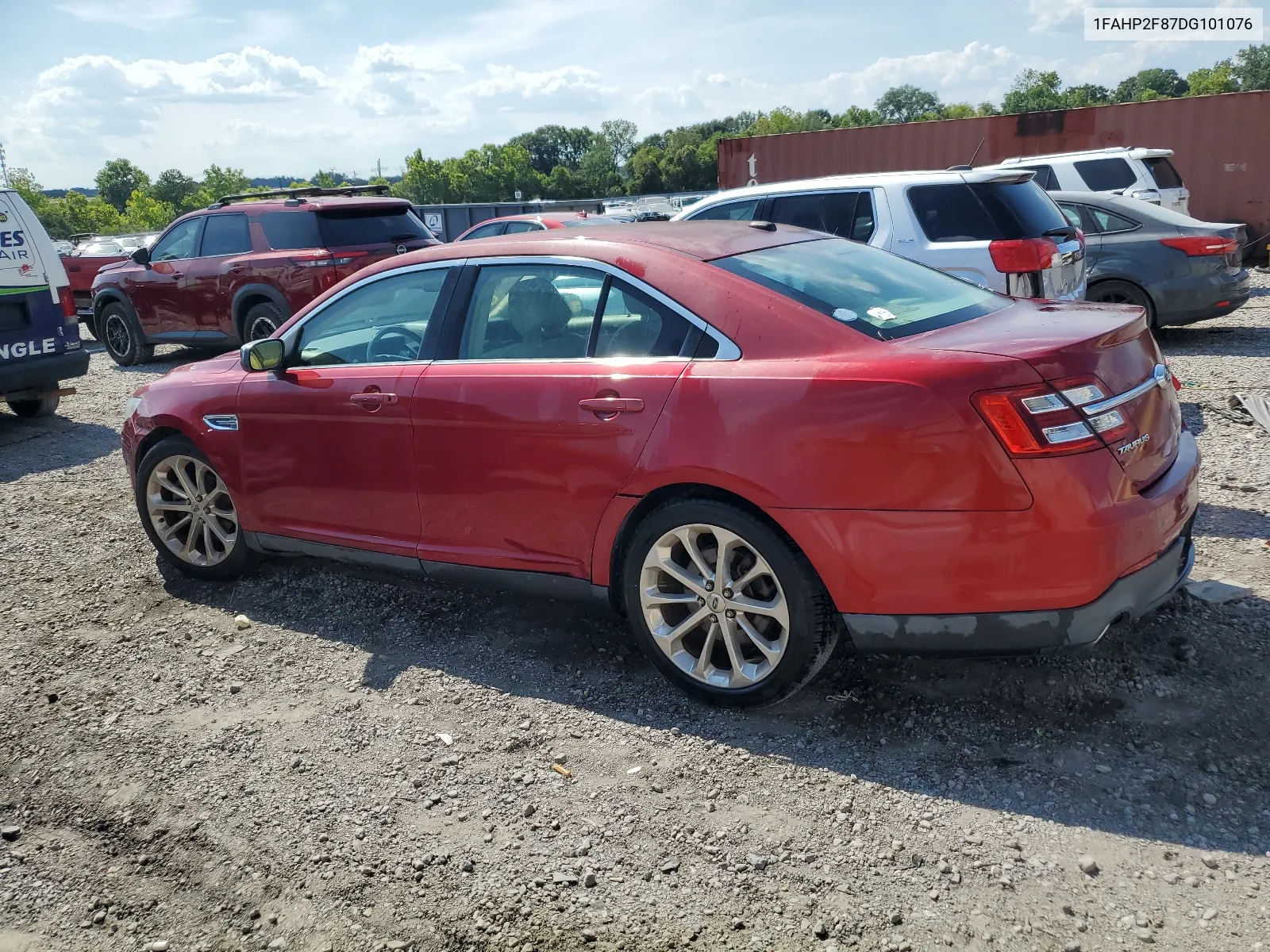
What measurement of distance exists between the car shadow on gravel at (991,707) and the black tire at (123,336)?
9488 millimetres

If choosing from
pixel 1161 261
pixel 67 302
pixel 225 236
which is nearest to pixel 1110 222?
pixel 1161 261

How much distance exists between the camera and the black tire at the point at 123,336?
12.6 metres

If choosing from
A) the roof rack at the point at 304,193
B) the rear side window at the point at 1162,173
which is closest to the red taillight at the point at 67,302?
the roof rack at the point at 304,193

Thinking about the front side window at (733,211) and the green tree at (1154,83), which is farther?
the green tree at (1154,83)

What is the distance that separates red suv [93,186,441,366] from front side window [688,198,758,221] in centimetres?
331

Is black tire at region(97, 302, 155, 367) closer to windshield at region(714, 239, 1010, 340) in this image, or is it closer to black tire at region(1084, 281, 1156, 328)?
black tire at region(1084, 281, 1156, 328)

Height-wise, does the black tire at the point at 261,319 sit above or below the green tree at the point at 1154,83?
below

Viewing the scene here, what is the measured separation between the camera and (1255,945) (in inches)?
90.7

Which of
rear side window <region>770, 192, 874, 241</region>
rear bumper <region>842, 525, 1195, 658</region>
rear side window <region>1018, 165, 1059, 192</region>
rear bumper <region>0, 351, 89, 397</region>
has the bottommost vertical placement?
rear bumper <region>842, 525, 1195, 658</region>

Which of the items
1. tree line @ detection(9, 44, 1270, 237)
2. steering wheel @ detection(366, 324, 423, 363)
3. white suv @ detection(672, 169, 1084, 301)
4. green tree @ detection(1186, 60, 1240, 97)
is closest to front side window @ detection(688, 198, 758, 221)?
white suv @ detection(672, 169, 1084, 301)

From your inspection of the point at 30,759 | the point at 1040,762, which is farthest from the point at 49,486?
the point at 1040,762

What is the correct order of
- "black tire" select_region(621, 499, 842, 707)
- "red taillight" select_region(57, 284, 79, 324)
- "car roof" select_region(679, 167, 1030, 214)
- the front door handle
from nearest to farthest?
"black tire" select_region(621, 499, 842, 707) → the front door handle → "car roof" select_region(679, 167, 1030, 214) → "red taillight" select_region(57, 284, 79, 324)

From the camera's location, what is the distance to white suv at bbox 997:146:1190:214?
42.2 feet

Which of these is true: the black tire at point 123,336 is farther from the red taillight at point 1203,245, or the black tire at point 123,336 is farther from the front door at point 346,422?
the red taillight at point 1203,245
